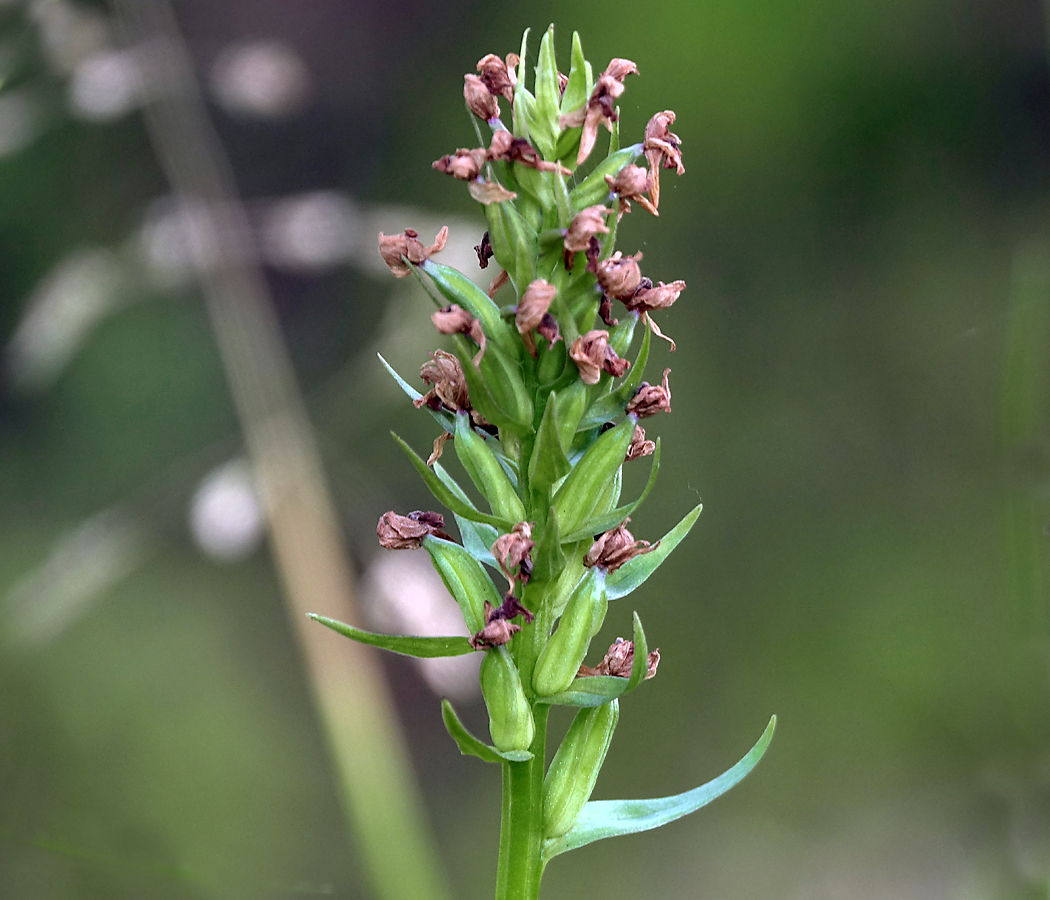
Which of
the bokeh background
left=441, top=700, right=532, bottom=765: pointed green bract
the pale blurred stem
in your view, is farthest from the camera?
the bokeh background

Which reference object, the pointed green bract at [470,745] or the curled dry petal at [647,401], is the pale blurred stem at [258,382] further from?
the curled dry petal at [647,401]

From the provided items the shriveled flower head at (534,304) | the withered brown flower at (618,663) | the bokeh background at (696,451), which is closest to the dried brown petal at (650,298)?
the shriveled flower head at (534,304)

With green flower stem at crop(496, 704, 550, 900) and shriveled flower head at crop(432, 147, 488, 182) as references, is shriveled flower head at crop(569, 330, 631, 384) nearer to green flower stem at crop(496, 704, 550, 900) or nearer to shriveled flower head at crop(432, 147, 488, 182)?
shriveled flower head at crop(432, 147, 488, 182)

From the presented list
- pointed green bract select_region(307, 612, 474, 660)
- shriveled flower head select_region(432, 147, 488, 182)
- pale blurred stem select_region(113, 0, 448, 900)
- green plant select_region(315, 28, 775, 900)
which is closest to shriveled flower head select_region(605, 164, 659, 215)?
green plant select_region(315, 28, 775, 900)

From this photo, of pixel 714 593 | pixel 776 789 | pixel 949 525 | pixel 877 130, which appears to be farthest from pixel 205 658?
pixel 877 130

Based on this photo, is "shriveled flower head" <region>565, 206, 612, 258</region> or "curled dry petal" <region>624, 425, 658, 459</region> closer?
"shriveled flower head" <region>565, 206, 612, 258</region>

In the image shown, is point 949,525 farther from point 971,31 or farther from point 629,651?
point 629,651
